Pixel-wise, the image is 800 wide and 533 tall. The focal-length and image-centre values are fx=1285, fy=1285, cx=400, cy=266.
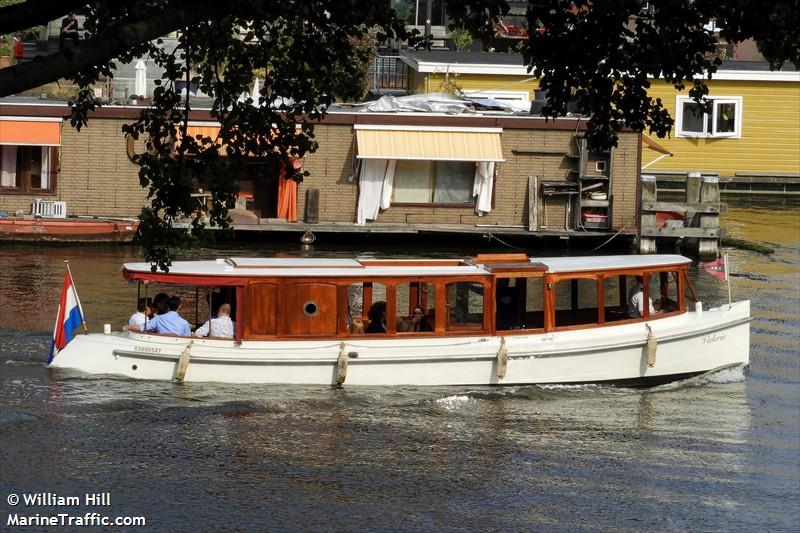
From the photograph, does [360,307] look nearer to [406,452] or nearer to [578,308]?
[578,308]

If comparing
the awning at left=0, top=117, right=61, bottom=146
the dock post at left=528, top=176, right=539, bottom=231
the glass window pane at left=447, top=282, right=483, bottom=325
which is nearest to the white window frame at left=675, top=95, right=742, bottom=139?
the dock post at left=528, top=176, right=539, bottom=231

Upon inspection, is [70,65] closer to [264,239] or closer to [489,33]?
[489,33]

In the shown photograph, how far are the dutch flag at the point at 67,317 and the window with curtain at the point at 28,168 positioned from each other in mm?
15328

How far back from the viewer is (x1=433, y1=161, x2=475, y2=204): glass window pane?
36031mm

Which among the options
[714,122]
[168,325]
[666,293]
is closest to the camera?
[168,325]

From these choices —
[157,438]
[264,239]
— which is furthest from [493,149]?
[157,438]

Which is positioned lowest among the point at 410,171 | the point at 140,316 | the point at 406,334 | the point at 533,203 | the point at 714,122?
the point at 406,334

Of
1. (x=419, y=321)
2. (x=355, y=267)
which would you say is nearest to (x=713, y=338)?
(x=419, y=321)

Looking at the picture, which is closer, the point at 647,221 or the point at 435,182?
the point at 647,221

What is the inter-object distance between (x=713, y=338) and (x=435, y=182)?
15.1 m

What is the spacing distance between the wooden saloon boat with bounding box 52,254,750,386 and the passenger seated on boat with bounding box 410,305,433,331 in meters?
0.04

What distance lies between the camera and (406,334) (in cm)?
2045

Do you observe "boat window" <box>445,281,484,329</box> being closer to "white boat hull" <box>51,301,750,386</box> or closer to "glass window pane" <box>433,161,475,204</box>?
"white boat hull" <box>51,301,750,386</box>

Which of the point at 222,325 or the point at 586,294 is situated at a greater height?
the point at 586,294
